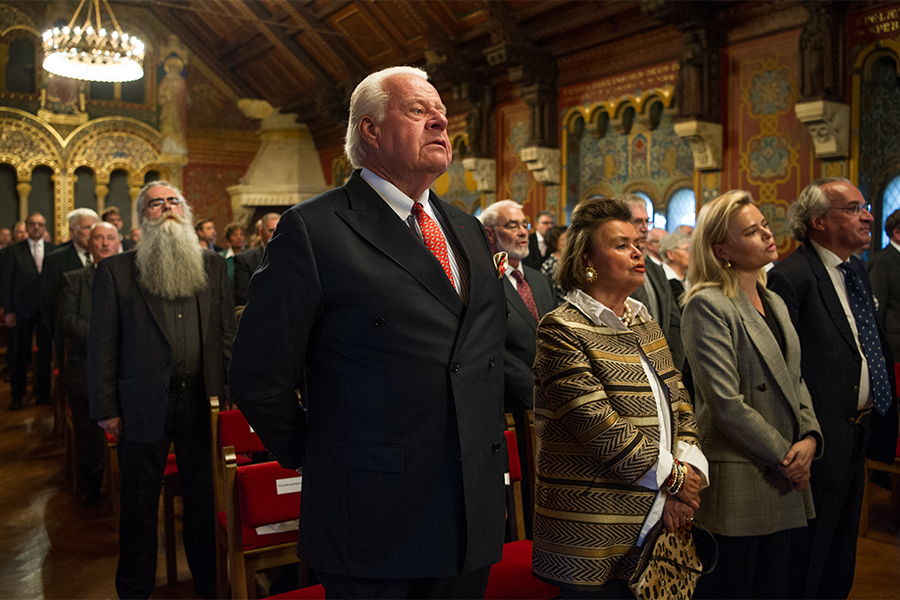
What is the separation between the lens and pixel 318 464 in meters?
1.60

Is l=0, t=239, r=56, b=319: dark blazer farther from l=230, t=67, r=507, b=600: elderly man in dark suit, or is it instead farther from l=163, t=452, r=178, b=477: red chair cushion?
l=230, t=67, r=507, b=600: elderly man in dark suit

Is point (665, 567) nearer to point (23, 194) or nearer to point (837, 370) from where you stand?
point (837, 370)

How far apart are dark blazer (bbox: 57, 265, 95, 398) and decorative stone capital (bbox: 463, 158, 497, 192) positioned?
6261 millimetres

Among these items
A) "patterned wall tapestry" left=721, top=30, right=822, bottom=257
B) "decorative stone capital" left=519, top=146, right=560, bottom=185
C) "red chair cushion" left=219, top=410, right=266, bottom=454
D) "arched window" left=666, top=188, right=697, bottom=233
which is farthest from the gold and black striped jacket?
"decorative stone capital" left=519, top=146, right=560, bottom=185

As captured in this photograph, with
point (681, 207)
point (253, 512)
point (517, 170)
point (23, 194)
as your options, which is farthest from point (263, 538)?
point (23, 194)

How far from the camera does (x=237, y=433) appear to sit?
3.12 m

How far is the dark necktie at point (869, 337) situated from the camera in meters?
2.95

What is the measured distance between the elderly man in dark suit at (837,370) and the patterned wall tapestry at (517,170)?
6717 millimetres

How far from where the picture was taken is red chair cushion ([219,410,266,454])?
121 inches

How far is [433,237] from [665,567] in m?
1.16

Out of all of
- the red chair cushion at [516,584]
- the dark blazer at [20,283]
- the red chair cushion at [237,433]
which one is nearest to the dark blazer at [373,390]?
the red chair cushion at [516,584]

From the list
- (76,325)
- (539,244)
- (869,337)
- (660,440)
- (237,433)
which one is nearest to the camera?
(660,440)

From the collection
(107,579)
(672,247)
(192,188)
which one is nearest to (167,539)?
(107,579)

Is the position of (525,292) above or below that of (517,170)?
below
